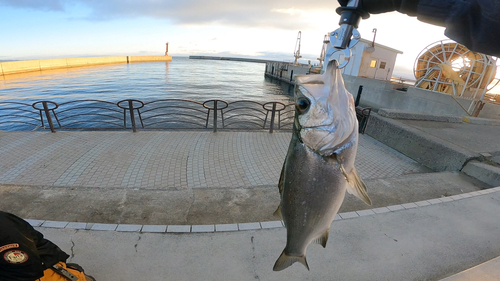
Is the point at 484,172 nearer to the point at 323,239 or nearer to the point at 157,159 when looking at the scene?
the point at 323,239

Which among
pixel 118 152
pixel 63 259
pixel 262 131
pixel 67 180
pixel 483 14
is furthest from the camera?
pixel 262 131

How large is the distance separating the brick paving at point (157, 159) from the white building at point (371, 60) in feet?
81.9

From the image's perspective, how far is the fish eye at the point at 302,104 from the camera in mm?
1485

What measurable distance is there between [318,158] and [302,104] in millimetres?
400

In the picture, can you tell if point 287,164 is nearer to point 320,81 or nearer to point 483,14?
point 320,81

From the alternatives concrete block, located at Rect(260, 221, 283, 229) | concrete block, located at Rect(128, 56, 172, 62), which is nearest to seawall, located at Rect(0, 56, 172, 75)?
concrete block, located at Rect(128, 56, 172, 62)

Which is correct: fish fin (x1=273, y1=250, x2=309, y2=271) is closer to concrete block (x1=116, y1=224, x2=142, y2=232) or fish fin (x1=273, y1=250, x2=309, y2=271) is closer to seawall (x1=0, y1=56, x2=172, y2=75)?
concrete block (x1=116, y1=224, x2=142, y2=232)

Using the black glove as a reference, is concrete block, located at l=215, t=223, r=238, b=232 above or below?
below

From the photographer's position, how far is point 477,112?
51.5ft

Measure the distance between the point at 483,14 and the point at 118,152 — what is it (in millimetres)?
7520

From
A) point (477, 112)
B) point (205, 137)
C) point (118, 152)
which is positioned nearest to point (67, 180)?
point (118, 152)

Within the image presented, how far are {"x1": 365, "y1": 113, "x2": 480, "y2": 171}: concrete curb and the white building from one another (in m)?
22.4

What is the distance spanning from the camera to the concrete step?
8.46 feet

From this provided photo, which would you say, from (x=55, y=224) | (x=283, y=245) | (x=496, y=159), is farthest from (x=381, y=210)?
(x=55, y=224)
